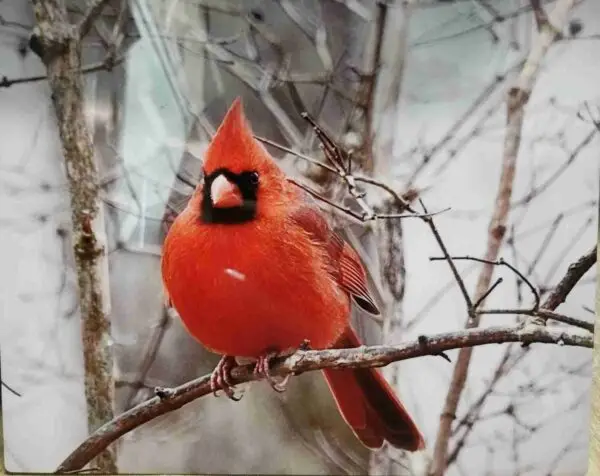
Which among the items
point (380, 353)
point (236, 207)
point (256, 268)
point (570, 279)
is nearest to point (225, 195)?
point (236, 207)

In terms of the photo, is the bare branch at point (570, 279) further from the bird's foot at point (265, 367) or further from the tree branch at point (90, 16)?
the tree branch at point (90, 16)

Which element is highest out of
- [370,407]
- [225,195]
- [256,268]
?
[225,195]

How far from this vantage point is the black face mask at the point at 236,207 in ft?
3.95

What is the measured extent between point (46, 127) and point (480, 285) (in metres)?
0.89

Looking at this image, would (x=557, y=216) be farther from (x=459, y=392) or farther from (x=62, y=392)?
(x=62, y=392)

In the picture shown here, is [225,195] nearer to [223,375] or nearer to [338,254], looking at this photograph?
[338,254]

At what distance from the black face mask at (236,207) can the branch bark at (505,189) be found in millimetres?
458

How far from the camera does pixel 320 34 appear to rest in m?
1.27

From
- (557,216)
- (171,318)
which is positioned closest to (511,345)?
(557,216)

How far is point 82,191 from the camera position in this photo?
51.7 inches

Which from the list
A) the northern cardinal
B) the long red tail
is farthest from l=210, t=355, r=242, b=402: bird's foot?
the long red tail

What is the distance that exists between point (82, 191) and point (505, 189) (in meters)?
0.82

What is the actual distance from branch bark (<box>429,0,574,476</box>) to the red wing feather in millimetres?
206

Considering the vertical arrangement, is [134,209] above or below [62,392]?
above
